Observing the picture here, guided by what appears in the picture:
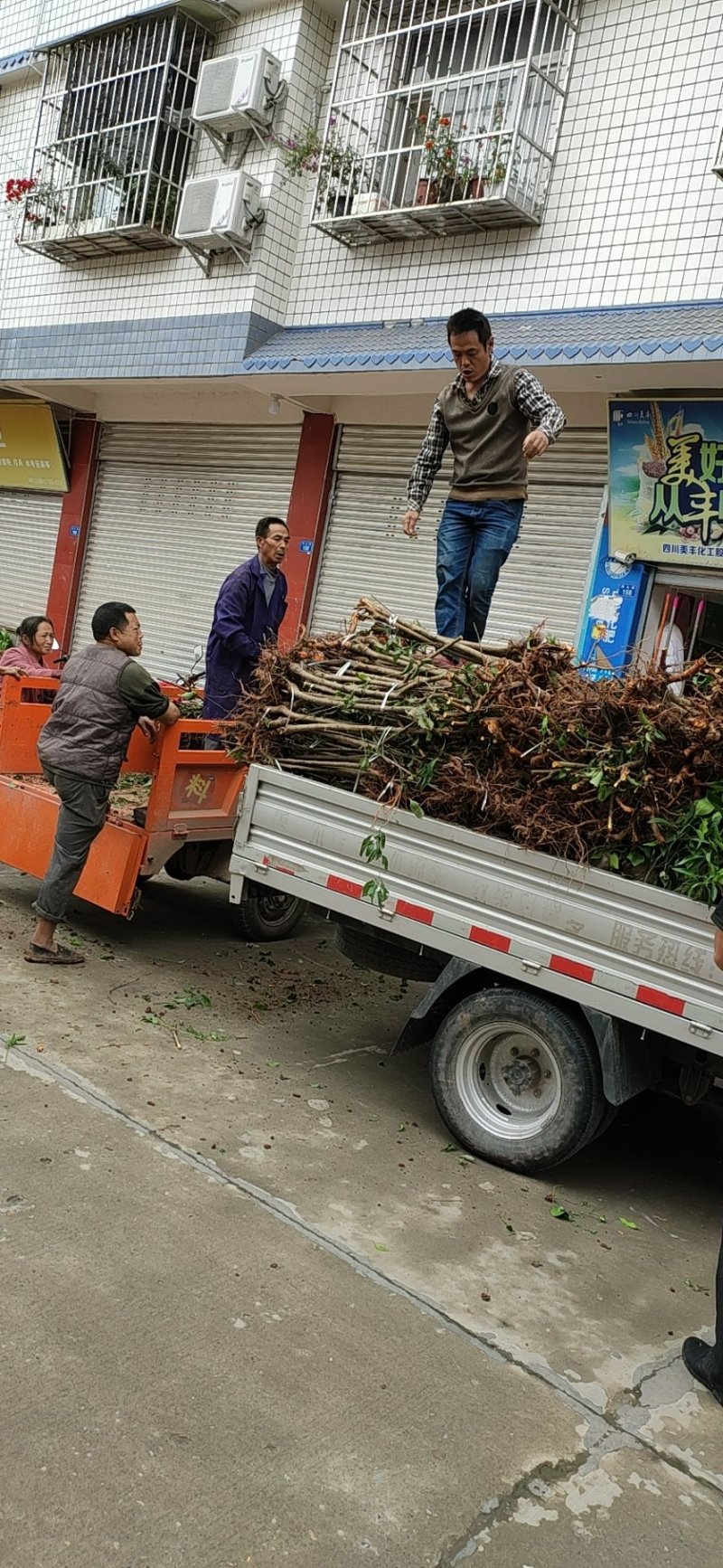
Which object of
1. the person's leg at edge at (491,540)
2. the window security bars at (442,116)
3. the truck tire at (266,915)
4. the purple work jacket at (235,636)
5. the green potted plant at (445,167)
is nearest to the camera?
the person's leg at edge at (491,540)

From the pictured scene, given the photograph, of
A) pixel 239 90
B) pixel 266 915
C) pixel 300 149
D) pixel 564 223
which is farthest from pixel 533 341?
pixel 239 90

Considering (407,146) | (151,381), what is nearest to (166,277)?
(151,381)

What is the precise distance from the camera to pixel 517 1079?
447 cm

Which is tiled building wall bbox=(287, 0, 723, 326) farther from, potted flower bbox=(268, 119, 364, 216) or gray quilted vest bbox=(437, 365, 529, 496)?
gray quilted vest bbox=(437, 365, 529, 496)

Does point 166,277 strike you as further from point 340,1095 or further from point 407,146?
point 340,1095

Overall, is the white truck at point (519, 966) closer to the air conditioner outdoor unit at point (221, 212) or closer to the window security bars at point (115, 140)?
the air conditioner outdoor unit at point (221, 212)

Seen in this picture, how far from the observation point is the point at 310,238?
10898mm

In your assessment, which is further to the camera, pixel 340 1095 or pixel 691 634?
pixel 691 634

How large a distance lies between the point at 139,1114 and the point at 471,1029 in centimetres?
128

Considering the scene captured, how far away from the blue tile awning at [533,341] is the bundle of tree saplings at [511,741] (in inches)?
123

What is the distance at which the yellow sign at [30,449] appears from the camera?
14.1 m

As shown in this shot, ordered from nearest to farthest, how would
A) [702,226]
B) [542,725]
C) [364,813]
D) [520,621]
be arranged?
[542,725]
[364,813]
[702,226]
[520,621]

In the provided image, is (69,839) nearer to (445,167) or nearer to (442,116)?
(445,167)

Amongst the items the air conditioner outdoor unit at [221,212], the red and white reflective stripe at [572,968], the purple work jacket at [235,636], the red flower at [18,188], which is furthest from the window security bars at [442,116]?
the red and white reflective stripe at [572,968]
